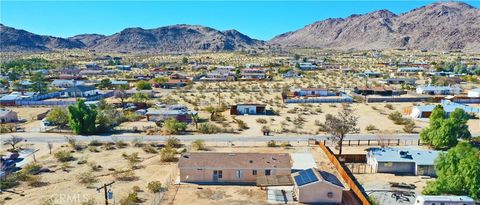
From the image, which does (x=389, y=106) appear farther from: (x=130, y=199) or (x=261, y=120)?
(x=130, y=199)

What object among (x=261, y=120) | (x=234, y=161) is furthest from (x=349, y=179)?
(x=261, y=120)

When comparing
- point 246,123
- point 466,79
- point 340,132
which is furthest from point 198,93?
point 466,79

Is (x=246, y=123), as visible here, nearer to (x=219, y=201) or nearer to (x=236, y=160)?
(x=236, y=160)

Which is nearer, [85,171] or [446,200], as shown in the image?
[446,200]

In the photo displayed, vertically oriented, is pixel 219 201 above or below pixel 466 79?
below

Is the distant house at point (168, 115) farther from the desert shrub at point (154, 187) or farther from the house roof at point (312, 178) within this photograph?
the house roof at point (312, 178)

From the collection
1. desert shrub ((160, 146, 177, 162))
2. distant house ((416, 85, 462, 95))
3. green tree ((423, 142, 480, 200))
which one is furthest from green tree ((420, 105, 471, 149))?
distant house ((416, 85, 462, 95))
